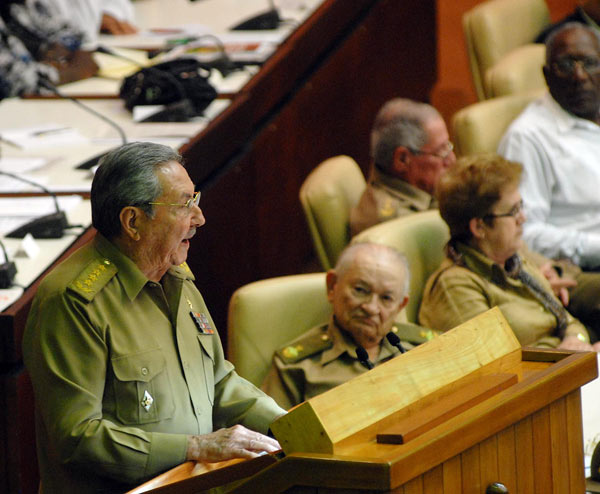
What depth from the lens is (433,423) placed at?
1343mm

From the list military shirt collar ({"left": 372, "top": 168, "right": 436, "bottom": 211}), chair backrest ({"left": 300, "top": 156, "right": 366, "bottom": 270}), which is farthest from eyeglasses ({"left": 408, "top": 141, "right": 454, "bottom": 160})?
chair backrest ({"left": 300, "top": 156, "right": 366, "bottom": 270})

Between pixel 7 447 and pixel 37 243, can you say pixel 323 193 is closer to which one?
pixel 37 243

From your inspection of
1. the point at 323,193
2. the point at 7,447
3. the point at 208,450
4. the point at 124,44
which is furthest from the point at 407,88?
the point at 208,450

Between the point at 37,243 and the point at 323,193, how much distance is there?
818 millimetres

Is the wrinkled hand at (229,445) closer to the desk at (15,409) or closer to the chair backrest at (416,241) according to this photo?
the desk at (15,409)

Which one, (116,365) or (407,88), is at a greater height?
(116,365)

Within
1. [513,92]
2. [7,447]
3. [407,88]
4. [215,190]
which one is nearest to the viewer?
[7,447]

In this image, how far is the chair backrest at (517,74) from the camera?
12.8 ft

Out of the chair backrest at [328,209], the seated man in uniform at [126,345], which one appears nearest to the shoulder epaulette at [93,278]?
the seated man in uniform at [126,345]

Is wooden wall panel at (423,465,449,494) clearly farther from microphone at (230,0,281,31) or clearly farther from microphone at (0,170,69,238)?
microphone at (230,0,281,31)

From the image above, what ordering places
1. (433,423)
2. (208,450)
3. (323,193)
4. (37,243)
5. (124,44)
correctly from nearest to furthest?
(433,423) < (208,450) < (37,243) < (323,193) < (124,44)

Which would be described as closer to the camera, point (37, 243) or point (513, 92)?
point (37, 243)

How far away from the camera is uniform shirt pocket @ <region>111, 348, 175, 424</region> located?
1.44 meters

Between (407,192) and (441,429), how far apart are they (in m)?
1.96
